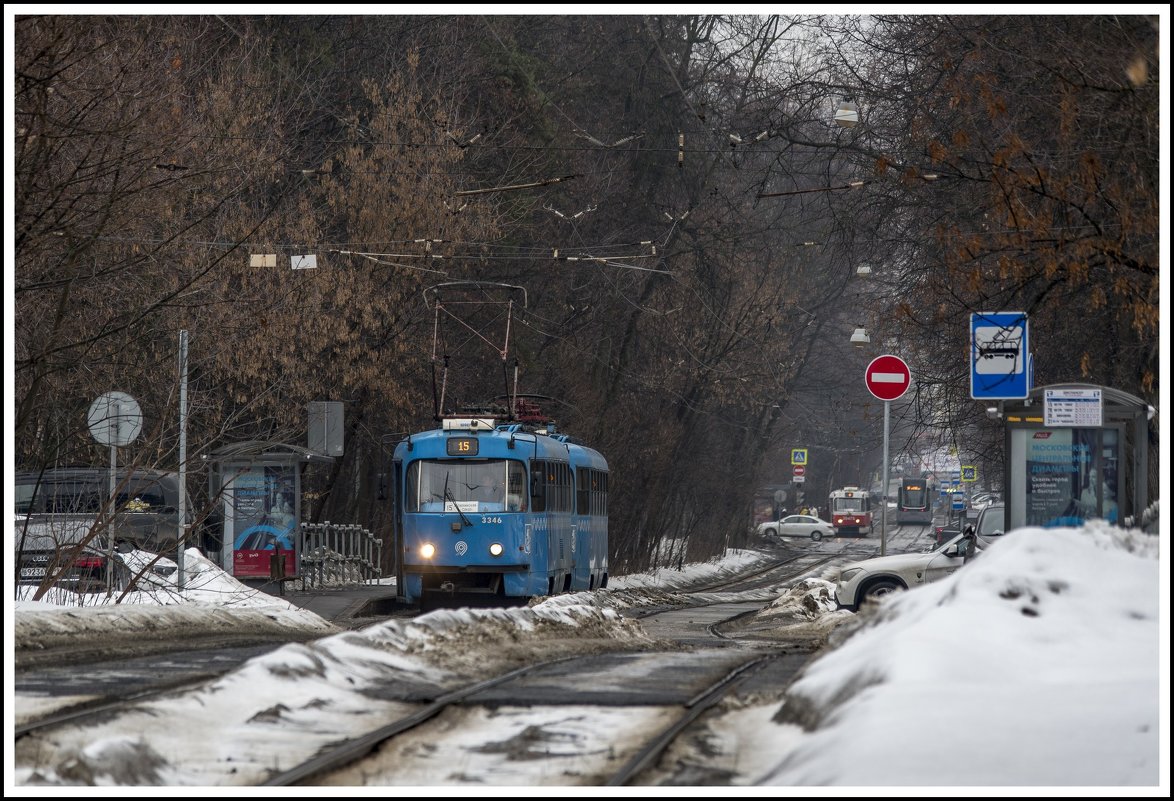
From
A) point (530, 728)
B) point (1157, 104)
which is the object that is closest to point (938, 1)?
point (1157, 104)

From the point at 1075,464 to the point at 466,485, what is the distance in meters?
12.5

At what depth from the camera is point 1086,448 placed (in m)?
15.4

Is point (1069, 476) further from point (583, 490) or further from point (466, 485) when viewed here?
point (583, 490)

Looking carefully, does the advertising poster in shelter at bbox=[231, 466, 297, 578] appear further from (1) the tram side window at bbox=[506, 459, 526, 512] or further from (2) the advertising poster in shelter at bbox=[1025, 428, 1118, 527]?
(2) the advertising poster in shelter at bbox=[1025, 428, 1118, 527]

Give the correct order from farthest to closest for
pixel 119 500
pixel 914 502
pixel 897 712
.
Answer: pixel 914 502, pixel 119 500, pixel 897 712

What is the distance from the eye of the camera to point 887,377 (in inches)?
910

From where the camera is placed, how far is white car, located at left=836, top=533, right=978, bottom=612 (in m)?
23.5

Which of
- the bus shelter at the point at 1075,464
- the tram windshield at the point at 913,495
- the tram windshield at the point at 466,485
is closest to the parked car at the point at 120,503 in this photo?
the tram windshield at the point at 466,485

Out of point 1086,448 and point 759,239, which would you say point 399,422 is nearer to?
point 759,239

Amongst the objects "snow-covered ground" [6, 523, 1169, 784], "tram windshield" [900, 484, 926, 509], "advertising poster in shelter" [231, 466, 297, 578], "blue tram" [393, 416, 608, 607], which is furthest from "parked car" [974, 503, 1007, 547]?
"tram windshield" [900, 484, 926, 509]

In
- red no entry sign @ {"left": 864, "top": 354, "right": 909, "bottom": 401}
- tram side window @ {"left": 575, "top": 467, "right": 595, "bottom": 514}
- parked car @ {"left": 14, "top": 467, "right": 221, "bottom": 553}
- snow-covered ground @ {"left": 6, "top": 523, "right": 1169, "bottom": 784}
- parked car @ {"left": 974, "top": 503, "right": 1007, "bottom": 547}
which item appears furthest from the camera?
tram side window @ {"left": 575, "top": 467, "right": 595, "bottom": 514}

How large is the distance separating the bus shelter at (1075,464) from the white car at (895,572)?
7.75 metres

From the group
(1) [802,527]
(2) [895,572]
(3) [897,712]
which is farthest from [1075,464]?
(1) [802,527]

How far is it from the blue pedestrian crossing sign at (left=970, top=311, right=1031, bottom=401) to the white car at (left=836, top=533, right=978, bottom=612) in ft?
31.2
